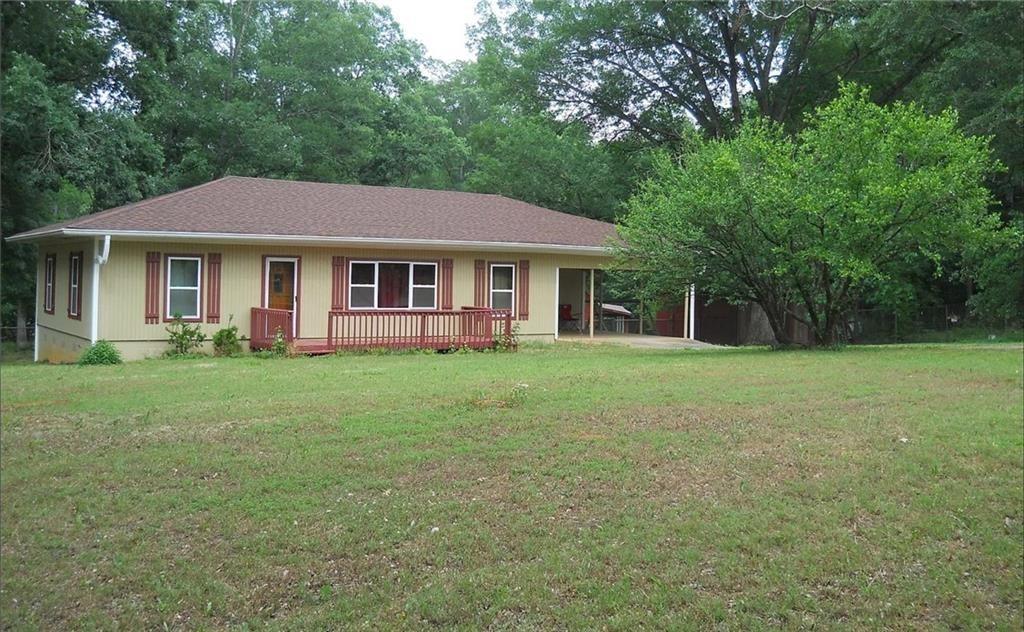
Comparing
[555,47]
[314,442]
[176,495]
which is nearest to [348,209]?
[555,47]

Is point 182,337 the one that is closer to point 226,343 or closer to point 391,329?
point 226,343

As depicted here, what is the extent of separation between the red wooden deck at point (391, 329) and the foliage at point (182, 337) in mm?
1127

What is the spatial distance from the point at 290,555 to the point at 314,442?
2.41 meters

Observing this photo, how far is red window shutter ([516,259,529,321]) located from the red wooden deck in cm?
179

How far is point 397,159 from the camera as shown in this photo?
33.0 metres

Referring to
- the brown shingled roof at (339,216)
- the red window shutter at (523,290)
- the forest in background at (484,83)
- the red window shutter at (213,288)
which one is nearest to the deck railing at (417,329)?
the brown shingled roof at (339,216)

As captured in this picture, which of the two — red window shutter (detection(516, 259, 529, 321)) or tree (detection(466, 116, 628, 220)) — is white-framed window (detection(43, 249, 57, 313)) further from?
tree (detection(466, 116, 628, 220))

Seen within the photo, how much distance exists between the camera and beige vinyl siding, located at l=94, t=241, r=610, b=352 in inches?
673

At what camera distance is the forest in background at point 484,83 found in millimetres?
22312

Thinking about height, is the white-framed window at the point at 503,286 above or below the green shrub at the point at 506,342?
above

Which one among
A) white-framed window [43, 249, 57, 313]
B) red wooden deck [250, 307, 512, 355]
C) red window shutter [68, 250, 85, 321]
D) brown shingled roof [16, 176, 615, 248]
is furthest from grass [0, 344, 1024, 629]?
white-framed window [43, 249, 57, 313]

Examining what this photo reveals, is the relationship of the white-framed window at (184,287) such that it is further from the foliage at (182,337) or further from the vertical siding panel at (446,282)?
the vertical siding panel at (446,282)

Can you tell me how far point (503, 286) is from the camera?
20.9 meters

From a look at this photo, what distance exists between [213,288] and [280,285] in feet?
4.69
